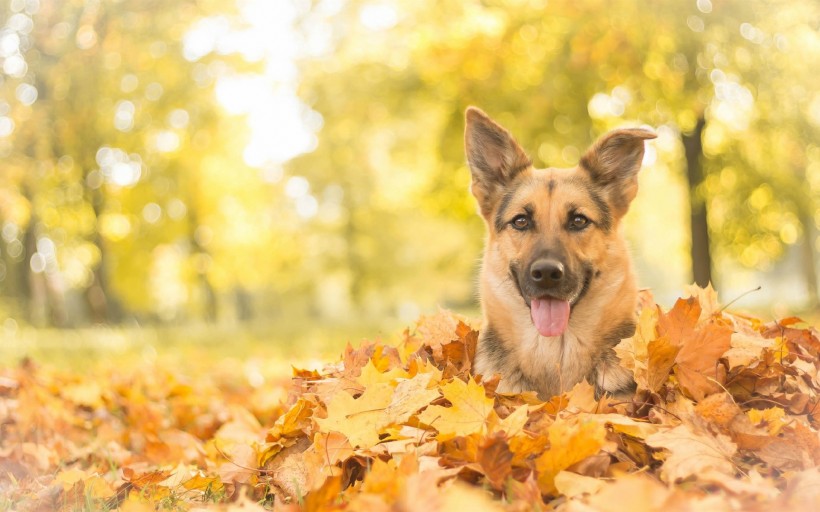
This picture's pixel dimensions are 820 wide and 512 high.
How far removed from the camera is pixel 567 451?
2.64 meters

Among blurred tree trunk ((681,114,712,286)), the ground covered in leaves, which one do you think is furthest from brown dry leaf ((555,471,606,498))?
blurred tree trunk ((681,114,712,286))

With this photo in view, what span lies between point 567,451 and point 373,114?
15.9 metres

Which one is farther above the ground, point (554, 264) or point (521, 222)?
point (521, 222)

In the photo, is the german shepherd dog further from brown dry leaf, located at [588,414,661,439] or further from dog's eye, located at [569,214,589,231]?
brown dry leaf, located at [588,414,661,439]

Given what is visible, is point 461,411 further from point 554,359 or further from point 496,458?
point 554,359

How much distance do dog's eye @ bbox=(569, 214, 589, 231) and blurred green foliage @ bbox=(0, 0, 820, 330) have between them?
2.77ft

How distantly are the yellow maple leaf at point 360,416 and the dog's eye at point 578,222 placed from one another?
146 centimetres

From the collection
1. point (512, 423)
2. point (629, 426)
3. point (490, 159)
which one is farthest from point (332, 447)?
point (490, 159)

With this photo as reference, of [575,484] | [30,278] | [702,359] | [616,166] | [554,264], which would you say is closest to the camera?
[575,484]

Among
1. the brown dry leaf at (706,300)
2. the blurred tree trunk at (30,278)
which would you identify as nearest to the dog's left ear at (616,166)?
the brown dry leaf at (706,300)

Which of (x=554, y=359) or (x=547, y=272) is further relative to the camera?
(x=554, y=359)

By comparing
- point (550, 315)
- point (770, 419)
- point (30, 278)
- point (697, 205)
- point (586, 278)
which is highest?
point (586, 278)

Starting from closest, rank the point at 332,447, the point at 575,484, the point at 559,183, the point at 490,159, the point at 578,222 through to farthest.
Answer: the point at 575,484 < the point at 332,447 < the point at 578,222 < the point at 559,183 < the point at 490,159

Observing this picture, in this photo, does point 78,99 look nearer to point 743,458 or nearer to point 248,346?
point 248,346
